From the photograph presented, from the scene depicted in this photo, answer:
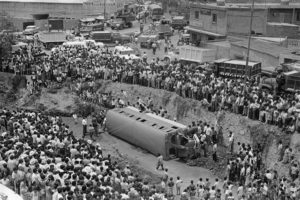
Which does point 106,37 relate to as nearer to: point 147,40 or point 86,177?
point 147,40

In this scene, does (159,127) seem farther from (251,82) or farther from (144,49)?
(144,49)

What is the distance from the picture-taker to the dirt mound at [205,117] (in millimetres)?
30125

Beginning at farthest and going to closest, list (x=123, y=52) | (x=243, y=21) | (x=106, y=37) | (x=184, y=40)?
1. (x=106, y=37)
2. (x=184, y=40)
3. (x=123, y=52)
4. (x=243, y=21)

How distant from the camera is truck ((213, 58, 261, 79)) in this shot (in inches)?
1503

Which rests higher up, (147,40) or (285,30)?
(285,30)

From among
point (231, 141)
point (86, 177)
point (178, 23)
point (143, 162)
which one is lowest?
point (143, 162)

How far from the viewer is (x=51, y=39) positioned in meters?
59.7

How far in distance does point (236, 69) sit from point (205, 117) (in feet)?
20.0

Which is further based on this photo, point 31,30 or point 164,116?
point 31,30

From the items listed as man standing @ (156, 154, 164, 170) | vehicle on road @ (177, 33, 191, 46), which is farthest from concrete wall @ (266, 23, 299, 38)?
man standing @ (156, 154, 164, 170)

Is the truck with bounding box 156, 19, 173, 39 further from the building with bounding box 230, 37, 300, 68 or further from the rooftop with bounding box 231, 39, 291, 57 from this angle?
the rooftop with bounding box 231, 39, 291, 57

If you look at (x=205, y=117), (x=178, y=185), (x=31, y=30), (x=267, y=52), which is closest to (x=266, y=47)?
(x=267, y=52)

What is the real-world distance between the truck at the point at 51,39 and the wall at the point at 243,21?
69.3 feet

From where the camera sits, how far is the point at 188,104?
35875 millimetres
